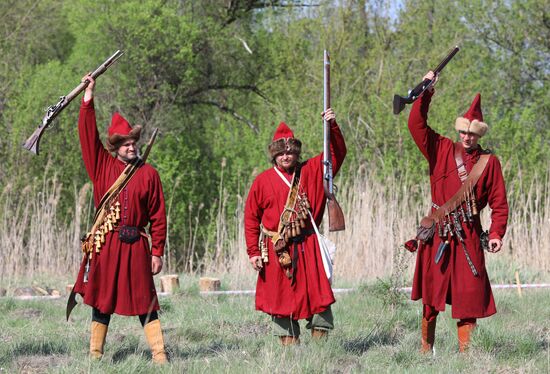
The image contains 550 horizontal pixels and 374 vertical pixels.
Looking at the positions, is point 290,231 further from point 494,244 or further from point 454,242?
point 494,244

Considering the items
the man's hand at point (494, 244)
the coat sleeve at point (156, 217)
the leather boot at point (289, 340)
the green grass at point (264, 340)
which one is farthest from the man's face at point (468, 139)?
the coat sleeve at point (156, 217)

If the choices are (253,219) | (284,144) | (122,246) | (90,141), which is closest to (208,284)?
(253,219)

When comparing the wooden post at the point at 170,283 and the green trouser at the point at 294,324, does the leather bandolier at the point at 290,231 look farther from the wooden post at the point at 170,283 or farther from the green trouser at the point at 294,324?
the wooden post at the point at 170,283

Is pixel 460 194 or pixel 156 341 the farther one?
pixel 460 194

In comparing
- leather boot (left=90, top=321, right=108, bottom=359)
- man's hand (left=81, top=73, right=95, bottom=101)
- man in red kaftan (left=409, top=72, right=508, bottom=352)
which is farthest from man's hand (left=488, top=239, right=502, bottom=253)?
man's hand (left=81, top=73, right=95, bottom=101)

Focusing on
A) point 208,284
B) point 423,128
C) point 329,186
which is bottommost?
point 208,284

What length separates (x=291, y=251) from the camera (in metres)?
7.22

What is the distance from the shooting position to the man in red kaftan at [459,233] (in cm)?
700

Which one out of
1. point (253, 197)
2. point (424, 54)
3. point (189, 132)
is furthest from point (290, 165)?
point (189, 132)

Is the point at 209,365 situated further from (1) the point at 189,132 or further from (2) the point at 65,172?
(1) the point at 189,132

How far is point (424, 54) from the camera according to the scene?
19.0m

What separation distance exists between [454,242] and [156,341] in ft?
6.78

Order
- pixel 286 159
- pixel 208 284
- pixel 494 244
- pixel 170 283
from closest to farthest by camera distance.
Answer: pixel 494 244
pixel 286 159
pixel 170 283
pixel 208 284

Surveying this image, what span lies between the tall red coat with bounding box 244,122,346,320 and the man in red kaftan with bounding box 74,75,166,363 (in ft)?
2.49
